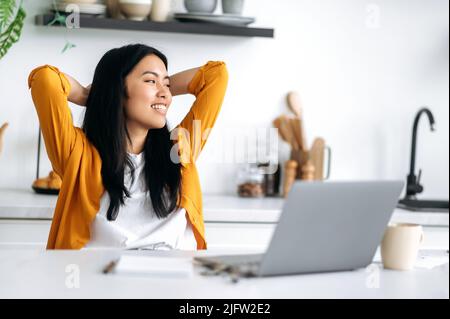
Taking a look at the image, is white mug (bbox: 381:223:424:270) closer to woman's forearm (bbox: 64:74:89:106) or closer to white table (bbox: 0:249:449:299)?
white table (bbox: 0:249:449:299)

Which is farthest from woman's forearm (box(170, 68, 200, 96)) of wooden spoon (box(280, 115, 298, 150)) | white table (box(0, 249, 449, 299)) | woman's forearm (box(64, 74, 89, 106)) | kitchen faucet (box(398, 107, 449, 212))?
kitchen faucet (box(398, 107, 449, 212))

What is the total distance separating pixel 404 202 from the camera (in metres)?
3.45

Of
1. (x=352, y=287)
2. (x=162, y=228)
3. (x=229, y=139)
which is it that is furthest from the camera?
(x=229, y=139)

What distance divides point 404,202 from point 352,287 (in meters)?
2.13

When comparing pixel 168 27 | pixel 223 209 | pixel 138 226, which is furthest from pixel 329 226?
pixel 168 27

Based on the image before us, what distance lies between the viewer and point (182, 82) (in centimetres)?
246

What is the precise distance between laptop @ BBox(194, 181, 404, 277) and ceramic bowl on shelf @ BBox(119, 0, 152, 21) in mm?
1891

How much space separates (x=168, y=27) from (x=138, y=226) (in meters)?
1.32

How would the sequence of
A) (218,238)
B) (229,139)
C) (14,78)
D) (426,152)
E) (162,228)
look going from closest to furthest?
(162,228)
(218,238)
(14,78)
(229,139)
(426,152)

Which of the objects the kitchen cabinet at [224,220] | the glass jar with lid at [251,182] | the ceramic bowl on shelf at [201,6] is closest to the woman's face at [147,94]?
the kitchen cabinet at [224,220]

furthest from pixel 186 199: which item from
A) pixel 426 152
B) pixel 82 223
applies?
pixel 426 152

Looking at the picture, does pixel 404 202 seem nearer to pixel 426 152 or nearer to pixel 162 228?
pixel 426 152

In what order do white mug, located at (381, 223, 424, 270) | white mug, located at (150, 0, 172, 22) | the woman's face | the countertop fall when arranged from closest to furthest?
white mug, located at (381, 223, 424, 270) → the woman's face → the countertop → white mug, located at (150, 0, 172, 22)

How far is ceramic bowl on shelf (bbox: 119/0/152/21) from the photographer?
3221 mm
